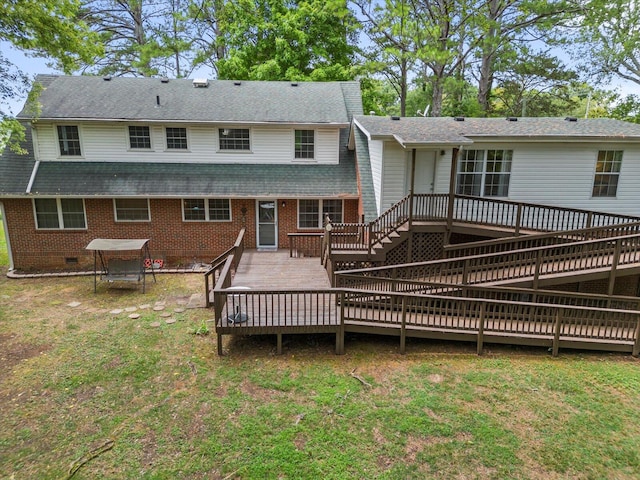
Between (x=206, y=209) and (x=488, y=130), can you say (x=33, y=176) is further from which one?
(x=488, y=130)

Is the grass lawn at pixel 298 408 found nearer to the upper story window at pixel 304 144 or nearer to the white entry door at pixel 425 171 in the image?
the white entry door at pixel 425 171

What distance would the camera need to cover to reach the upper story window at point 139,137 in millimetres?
14156

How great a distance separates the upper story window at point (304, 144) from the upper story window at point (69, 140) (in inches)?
311

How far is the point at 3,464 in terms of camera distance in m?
5.00

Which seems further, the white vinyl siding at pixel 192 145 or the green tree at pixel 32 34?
the white vinyl siding at pixel 192 145

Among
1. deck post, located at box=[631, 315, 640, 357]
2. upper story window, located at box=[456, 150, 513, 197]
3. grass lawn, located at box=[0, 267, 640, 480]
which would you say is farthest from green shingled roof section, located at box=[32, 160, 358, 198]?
deck post, located at box=[631, 315, 640, 357]

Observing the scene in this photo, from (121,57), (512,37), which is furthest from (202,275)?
(512,37)

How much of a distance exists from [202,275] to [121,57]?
20510mm

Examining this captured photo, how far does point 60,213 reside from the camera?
1324 centimetres

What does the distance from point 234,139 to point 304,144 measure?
8.72 feet

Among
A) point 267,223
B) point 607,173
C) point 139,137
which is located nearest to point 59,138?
point 139,137

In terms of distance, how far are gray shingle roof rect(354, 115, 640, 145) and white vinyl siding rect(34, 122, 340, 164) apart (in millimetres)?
1993

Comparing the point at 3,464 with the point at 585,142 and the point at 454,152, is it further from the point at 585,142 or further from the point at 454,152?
the point at 585,142

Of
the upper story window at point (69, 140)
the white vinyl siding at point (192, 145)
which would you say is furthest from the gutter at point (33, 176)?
the upper story window at point (69, 140)
